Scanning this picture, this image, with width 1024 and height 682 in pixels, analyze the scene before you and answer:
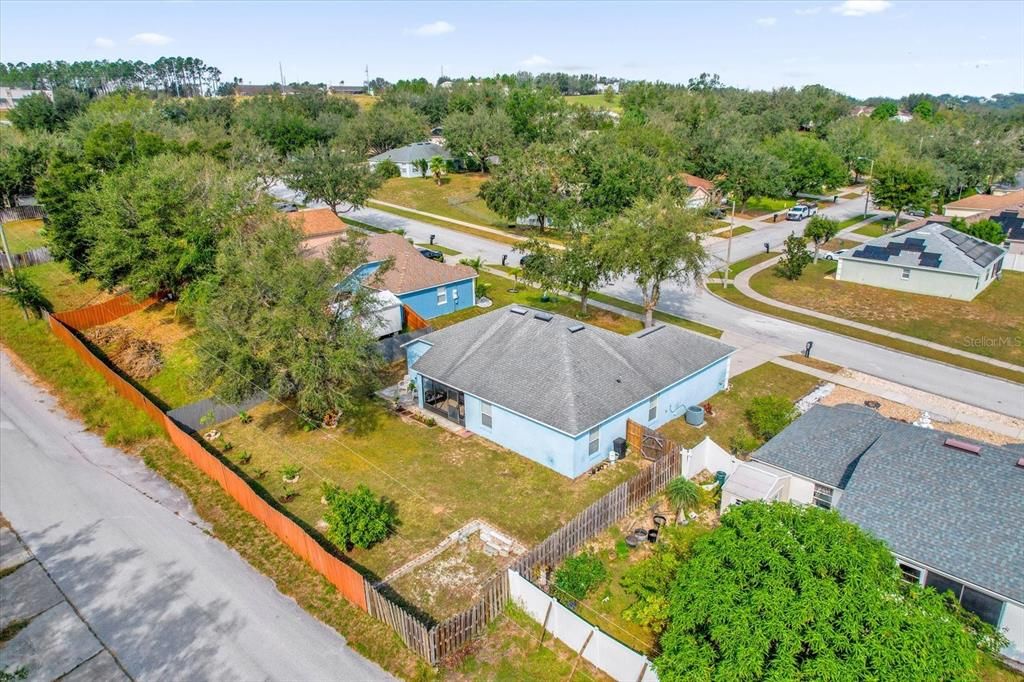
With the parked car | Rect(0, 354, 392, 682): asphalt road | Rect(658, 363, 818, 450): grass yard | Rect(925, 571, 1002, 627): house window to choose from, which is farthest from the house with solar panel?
Rect(0, 354, 392, 682): asphalt road

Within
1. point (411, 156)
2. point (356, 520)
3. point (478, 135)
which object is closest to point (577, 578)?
point (356, 520)

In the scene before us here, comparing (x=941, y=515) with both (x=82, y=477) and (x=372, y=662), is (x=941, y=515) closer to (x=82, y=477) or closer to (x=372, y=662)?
(x=372, y=662)

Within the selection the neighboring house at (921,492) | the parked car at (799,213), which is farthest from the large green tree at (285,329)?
the parked car at (799,213)

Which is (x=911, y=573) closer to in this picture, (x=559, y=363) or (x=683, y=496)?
(x=683, y=496)

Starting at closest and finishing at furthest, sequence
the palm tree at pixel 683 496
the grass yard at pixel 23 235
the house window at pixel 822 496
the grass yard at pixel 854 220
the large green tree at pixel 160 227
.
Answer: the house window at pixel 822 496 < the palm tree at pixel 683 496 < the large green tree at pixel 160 227 < the grass yard at pixel 23 235 < the grass yard at pixel 854 220

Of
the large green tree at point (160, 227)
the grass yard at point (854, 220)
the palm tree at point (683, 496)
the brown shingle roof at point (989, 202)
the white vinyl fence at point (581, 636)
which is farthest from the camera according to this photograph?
the grass yard at point (854, 220)

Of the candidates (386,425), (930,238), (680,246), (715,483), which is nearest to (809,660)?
(715,483)

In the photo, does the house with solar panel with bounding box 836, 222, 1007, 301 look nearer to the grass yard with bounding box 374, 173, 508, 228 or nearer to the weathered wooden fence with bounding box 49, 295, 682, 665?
the weathered wooden fence with bounding box 49, 295, 682, 665

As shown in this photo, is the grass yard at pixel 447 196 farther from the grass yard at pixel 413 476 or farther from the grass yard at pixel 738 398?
the grass yard at pixel 413 476
